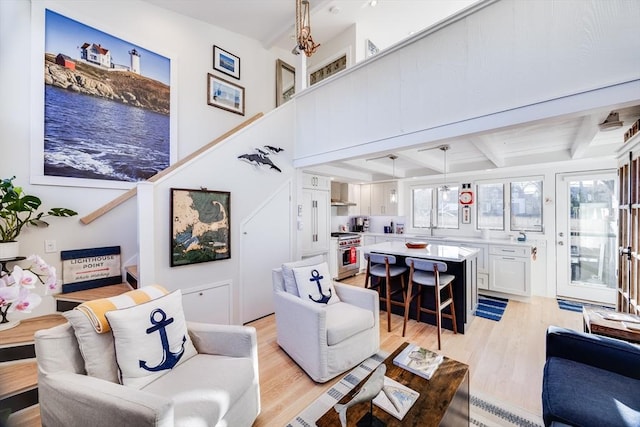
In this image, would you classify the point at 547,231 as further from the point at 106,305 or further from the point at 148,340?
the point at 106,305

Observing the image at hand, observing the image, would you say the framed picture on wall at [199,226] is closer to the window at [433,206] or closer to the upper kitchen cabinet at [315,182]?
the upper kitchen cabinet at [315,182]

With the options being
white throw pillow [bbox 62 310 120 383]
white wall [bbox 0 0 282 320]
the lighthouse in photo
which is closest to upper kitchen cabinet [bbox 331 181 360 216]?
white wall [bbox 0 0 282 320]

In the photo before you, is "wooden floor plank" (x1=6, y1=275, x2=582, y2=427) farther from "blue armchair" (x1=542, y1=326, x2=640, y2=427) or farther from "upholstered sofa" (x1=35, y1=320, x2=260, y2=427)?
"blue armchair" (x1=542, y1=326, x2=640, y2=427)

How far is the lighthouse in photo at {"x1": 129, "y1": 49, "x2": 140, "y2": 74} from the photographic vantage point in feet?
10.9

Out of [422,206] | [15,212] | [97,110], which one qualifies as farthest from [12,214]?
[422,206]

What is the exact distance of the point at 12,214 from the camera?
232 cm

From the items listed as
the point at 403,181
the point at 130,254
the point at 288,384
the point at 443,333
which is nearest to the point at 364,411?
the point at 288,384

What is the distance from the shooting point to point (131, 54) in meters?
3.33

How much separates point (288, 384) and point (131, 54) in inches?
168

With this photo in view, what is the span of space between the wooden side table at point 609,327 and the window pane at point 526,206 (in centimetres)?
291

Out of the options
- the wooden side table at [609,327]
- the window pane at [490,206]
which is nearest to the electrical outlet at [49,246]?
the wooden side table at [609,327]

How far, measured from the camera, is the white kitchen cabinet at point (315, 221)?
4.79m

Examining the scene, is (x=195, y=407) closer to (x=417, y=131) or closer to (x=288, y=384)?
(x=288, y=384)

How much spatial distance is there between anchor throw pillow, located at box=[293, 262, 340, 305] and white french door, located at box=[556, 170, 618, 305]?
Result: 4116 millimetres
